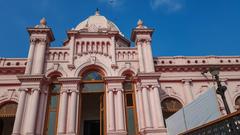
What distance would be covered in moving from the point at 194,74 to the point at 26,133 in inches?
517

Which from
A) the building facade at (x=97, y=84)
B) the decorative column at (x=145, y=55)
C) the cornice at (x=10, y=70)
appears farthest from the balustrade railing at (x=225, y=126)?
the cornice at (x=10, y=70)

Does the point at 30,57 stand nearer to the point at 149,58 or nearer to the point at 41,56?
the point at 41,56

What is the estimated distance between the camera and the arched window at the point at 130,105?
13.8 m

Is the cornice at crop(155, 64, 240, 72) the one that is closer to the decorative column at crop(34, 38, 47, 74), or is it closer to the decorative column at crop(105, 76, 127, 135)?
the decorative column at crop(105, 76, 127, 135)

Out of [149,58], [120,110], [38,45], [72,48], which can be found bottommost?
[120,110]

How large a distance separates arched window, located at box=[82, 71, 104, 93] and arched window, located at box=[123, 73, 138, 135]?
1742 millimetres

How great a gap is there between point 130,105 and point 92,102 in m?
4.99

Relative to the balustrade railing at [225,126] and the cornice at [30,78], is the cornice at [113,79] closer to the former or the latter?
the cornice at [30,78]

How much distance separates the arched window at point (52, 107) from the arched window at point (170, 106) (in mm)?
7905

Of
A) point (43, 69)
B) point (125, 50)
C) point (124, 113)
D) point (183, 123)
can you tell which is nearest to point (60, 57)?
point (43, 69)

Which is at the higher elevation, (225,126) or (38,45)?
(38,45)

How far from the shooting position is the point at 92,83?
15211 millimetres

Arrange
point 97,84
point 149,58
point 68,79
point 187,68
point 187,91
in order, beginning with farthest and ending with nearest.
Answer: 1. point 187,68
2. point 187,91
3. point 149,58
4. point 97,84
5. point 68,79

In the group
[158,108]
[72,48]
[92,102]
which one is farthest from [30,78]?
[158,108]
